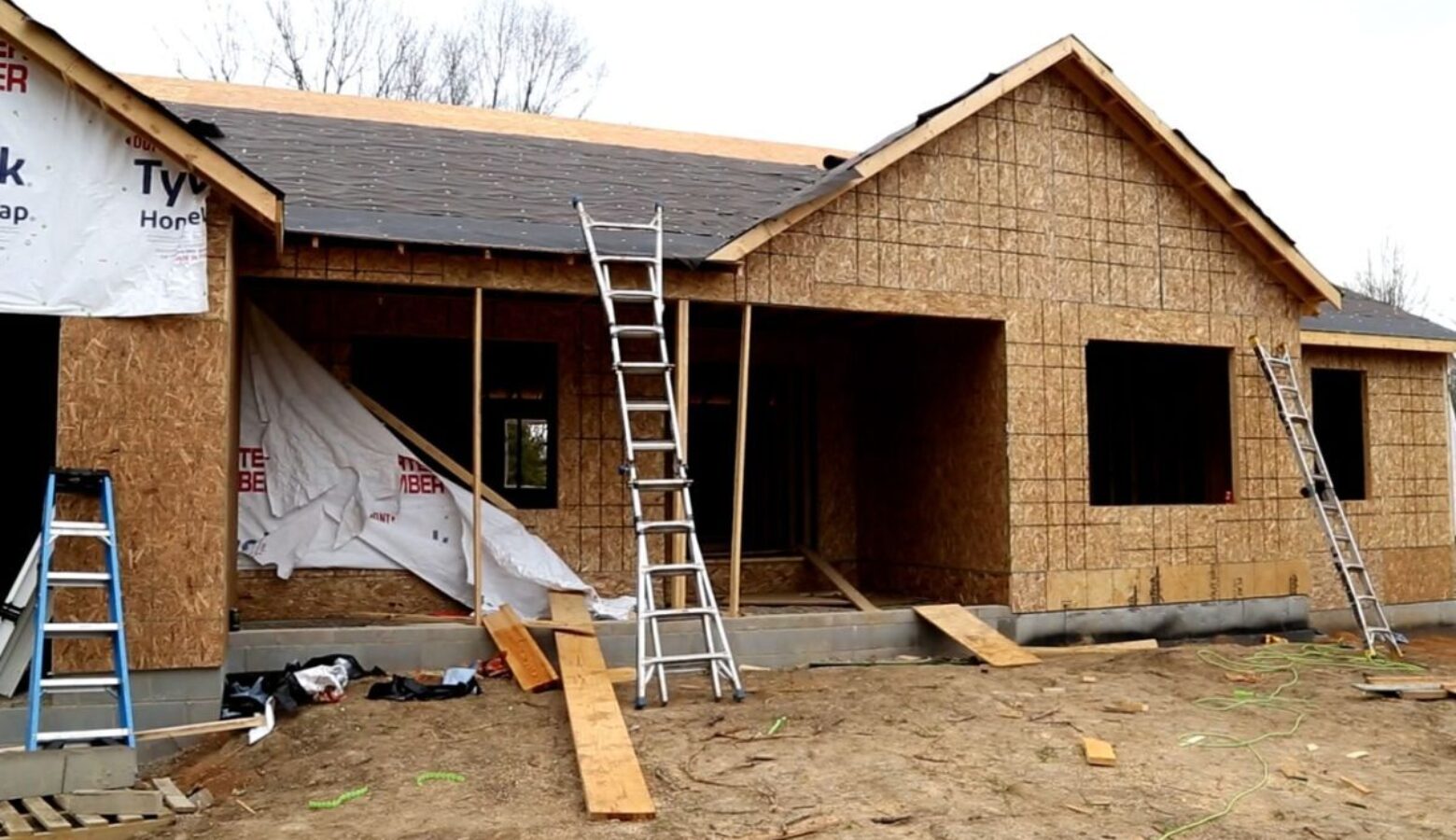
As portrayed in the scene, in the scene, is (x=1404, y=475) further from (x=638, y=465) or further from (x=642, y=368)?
(x=642, y=368)

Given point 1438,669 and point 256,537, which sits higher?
point 256,537

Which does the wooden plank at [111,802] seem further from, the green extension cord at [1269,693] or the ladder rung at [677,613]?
the green extension cord at [1269,693]

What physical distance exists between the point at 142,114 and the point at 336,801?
3.97 metres

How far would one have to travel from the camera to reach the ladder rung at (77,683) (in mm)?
5719

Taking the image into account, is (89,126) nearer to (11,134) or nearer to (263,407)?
(11,134)

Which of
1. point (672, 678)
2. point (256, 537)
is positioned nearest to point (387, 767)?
point (672, 678)

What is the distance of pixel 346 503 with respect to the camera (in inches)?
352

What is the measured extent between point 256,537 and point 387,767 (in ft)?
11.6

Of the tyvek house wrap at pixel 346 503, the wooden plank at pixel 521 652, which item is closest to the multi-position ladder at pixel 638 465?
the wooden plank at pixel 521 652

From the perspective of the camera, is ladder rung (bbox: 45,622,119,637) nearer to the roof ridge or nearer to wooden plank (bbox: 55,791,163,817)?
wooden plank (bbox: 55,791,163,817)

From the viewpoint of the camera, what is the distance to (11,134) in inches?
251

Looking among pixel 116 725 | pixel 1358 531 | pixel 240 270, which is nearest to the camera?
pixel 116 725

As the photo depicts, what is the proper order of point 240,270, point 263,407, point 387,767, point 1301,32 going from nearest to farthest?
point 387,767
point 240,270
point 263,407
point 1301,32

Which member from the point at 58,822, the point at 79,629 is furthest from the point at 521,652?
the point at 58,822
